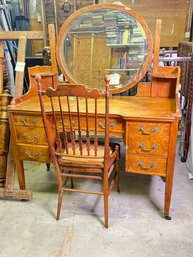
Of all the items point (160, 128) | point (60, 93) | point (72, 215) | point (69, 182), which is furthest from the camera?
point (69, 182)

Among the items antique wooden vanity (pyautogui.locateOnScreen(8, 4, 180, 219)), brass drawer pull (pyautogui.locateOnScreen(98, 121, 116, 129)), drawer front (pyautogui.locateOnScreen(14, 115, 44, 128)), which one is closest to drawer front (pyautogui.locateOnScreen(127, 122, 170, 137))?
antique wooden vanity (pyautogui.locateOnScreen(8, 4, 180, 219))

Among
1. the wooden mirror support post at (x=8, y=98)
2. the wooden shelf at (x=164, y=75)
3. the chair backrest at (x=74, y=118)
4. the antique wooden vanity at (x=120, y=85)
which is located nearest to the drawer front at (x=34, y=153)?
the antique wooden vanity at (x=120, y=85)

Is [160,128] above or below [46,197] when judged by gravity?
above

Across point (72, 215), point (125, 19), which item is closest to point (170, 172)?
point (72, 215)

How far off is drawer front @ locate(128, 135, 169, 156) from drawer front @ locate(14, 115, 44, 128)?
67cm

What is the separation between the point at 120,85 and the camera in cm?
192

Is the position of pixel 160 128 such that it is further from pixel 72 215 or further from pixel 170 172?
pixel 72 215

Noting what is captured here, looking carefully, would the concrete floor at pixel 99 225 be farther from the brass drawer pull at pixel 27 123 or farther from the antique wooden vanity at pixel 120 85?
the brass drawer pull at pixel 27 123

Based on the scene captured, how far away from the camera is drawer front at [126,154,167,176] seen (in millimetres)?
1550

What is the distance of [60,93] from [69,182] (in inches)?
43.5

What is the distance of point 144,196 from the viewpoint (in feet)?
6.34

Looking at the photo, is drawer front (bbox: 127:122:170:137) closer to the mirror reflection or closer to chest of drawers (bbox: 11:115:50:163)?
the mirror reflection

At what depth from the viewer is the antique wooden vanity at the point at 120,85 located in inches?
59.4

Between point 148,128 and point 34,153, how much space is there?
35.2 inches
